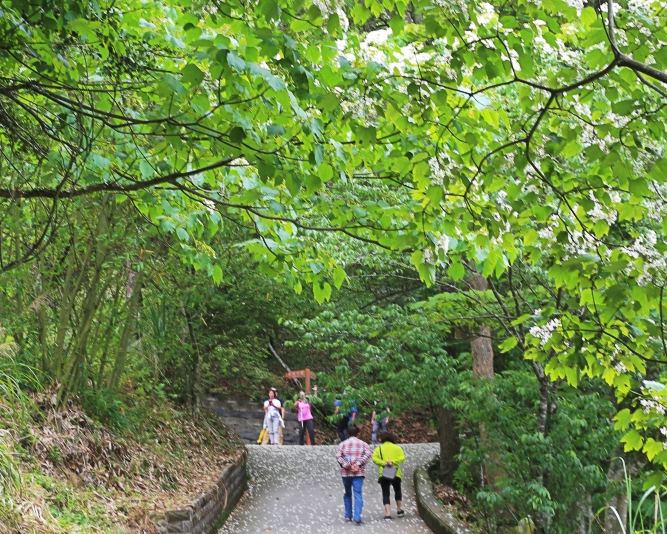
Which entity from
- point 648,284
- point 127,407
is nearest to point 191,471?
point 127,407

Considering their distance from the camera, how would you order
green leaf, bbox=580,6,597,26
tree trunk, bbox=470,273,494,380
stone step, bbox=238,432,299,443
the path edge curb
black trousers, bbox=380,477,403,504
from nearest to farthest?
green leaf, bbox=580,6,597,26
the path edge curb
black trousers, bbox=380,477,403,504
tree trunk, bbox=470,273,494,380
stone step, bbox=238,432,299,443

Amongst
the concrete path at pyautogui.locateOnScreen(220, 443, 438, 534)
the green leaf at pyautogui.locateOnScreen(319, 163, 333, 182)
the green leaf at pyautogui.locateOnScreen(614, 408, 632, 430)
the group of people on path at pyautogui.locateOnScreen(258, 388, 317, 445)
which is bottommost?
the concrete path at pyautogui.locateOnScreen(220, 443, 438, 534)

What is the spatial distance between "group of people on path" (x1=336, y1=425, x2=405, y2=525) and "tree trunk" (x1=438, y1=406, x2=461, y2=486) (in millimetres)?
2566

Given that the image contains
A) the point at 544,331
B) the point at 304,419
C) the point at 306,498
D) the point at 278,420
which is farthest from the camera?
the point at 304,419

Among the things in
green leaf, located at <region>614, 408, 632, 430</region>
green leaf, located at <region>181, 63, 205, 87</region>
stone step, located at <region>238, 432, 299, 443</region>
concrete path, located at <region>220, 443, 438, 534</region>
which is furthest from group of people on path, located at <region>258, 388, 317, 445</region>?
green leaf, located at <region>181, 63, 205, 87</region>

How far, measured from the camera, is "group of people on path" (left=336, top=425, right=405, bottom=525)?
11258 mm

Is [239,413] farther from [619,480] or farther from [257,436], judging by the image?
[619,480]

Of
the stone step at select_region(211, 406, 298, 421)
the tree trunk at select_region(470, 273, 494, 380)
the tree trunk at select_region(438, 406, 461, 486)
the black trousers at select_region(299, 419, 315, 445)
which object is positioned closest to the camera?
the tree trunk at select_region(470, 273, 494, 380)

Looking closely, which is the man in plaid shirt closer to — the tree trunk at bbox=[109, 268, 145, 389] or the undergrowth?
the undergrowth

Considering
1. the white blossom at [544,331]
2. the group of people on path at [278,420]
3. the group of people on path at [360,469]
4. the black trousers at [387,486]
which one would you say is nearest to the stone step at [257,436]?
the group of people on path at [278,420]

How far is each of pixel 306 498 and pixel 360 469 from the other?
91.1 inches

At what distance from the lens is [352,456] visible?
37.1ft

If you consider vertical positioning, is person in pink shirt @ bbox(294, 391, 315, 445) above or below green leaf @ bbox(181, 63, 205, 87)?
below

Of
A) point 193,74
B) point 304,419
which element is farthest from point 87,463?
point 304,419
